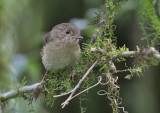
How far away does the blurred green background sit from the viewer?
14.2 ft

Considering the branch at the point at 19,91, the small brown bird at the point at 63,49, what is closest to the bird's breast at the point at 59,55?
the small brown bird at the point at 63,49

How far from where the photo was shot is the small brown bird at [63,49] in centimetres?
370

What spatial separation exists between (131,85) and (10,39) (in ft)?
7.03

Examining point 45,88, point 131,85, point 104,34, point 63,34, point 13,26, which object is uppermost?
point 13,26

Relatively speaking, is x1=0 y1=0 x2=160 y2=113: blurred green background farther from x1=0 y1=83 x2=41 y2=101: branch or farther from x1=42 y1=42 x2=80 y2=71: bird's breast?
x1=0 y1=83 x2=41 y2=101: branch

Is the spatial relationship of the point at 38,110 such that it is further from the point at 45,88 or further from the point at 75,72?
the point at 75,72

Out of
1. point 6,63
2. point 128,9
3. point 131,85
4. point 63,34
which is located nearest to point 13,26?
point 6,63

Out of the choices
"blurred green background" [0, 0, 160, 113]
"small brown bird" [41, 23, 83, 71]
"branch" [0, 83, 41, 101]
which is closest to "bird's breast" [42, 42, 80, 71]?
"small brown bird" [41, 23, 83, 71]

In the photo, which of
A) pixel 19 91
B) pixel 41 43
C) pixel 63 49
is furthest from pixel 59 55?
pixel 41 43

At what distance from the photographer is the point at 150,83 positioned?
191 inches

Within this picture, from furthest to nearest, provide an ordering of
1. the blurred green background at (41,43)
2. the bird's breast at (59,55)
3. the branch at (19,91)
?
1. the blurred green background at (41,43)
2. the bird's breast at (59,55)
3. the branch at (19,91)

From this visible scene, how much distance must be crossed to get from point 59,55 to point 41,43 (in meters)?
1.28

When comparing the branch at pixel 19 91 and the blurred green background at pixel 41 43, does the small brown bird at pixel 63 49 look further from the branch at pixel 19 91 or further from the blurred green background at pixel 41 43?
the branch at pixel 19 91

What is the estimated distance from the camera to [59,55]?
12.5 ft
